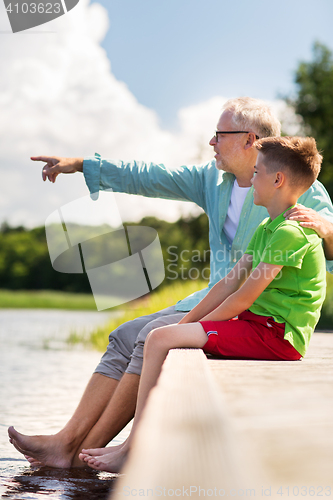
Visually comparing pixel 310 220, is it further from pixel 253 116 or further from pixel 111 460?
pixel 111 460

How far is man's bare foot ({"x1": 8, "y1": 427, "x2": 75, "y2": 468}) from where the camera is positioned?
2283 mm

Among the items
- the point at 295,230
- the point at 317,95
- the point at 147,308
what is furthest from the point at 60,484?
the point at 317,95

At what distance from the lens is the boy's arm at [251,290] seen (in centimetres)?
183

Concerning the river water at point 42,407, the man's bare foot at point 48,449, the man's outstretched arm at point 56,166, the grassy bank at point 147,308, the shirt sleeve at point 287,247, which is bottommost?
the grassy bank at point 147,308

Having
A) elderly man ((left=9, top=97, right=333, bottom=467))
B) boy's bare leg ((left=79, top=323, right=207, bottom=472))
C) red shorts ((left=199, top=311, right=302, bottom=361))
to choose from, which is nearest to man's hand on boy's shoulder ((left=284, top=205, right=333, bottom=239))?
elderly man ((left=9, top=97, right=333, bottom=467))

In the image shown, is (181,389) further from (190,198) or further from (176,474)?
(190,198)

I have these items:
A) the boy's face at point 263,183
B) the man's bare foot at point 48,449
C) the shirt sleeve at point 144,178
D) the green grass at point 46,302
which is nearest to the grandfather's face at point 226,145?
the shirt sleeve at point 144,178

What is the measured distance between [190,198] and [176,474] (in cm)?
222

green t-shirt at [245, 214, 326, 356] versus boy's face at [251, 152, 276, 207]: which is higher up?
boy's face at [251, 152, 276, 207]

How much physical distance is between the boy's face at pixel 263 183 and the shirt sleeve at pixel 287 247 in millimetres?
207

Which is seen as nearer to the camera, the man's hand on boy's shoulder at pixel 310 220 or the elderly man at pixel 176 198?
the man's hand on boy's shoulder at pixel 310 220

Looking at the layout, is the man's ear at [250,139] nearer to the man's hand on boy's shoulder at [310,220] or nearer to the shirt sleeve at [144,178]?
the shirt sleeve at [144,178]

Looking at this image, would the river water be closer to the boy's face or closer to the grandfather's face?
the boy's face

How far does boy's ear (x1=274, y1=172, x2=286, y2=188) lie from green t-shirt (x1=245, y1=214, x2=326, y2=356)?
0.60 ft
